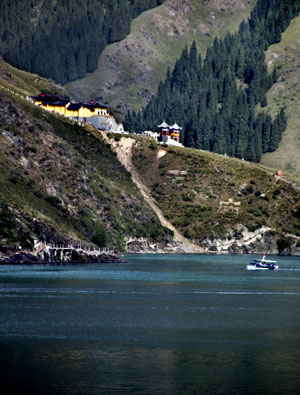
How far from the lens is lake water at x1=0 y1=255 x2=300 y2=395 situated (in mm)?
67062

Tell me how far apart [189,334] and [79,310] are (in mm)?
21276

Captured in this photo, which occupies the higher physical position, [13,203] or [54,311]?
[13,203]

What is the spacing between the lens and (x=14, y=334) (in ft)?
287

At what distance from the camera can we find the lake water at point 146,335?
67062 millimetres

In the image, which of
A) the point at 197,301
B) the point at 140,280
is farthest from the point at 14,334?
the point at 140,280

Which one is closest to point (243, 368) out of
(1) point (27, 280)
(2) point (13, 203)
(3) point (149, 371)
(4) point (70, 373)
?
(3) point (149, 371)

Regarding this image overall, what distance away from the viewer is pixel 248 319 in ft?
343

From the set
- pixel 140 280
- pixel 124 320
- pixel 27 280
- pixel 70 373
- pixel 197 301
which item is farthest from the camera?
pixel 140 280

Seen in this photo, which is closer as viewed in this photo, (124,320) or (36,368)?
(36,368)

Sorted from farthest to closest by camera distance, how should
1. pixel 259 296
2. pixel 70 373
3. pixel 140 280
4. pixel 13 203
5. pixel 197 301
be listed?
pixel 13 203
pixel 140 280
pixel 259 296
pixel 197 301
pixel 70 373

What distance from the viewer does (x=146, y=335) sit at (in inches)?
3541

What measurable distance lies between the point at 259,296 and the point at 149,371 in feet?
217

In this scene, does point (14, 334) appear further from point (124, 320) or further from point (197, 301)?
point (197, 301)

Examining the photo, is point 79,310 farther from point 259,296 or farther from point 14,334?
point 259,296
